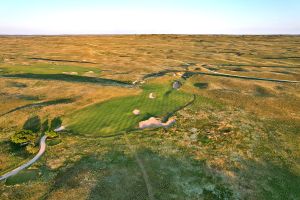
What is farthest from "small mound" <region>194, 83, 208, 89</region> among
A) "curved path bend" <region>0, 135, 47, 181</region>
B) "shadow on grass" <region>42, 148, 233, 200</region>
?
"curved path bend" <region>0, 135, 47, 181</region>

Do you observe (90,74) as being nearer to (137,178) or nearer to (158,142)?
(158,142)

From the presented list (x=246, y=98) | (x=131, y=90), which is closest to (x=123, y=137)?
(x=131, y=90)

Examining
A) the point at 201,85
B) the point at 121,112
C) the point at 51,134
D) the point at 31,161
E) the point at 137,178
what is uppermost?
the point at 51,134

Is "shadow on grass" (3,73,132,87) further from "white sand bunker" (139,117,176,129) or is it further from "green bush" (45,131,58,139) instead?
"green bush" (45,131,58,139)

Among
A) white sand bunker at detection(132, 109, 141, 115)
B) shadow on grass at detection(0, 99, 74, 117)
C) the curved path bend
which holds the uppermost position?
shadow on grass at detection(0, 99, 74, 117)

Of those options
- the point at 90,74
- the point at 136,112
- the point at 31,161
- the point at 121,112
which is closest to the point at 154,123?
the point at 136,112

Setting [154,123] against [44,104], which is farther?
[44,104]

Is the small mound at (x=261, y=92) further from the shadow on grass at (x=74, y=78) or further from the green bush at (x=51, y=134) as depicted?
the green bush at (x=51, y=134)
